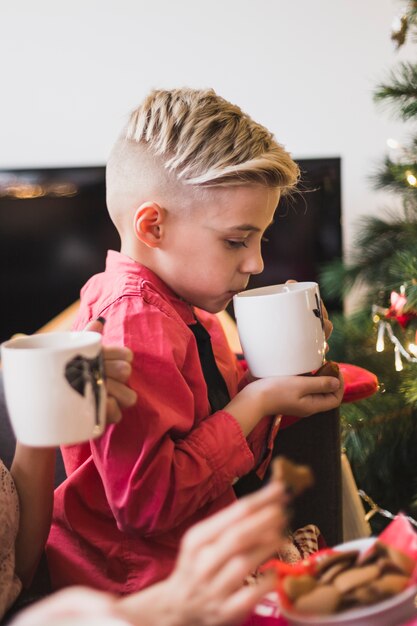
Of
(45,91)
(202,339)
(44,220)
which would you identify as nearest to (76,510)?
(202,339)

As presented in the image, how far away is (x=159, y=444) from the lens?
2.22ft

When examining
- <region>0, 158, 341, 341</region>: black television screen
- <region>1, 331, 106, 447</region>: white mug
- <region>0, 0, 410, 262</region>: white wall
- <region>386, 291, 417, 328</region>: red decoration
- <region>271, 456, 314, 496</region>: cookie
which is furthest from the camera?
<region>0, 0, 410, 262</region>: white wall

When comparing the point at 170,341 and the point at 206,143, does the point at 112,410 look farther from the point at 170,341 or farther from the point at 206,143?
Answer: the point at 206,143

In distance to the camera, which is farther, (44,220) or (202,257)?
(44,220)

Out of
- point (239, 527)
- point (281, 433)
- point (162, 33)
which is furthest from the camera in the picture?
point (162, 33)

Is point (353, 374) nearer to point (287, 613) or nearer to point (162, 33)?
point (287, 613)

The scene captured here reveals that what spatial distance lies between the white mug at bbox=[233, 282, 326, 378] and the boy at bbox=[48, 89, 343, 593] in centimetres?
3

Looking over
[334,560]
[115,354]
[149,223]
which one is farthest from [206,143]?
[334,560]

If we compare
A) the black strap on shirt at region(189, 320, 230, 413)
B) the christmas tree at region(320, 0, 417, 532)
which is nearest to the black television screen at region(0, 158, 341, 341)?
the christmas tree at region(320, 0, 417, 532)

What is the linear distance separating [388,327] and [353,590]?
51.1 inches

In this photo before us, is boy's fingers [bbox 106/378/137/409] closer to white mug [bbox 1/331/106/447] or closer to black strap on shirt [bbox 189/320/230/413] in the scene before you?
white mug [bbox 1/331/106/447]

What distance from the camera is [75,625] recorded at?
1.11 ft

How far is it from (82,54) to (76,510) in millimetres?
1819

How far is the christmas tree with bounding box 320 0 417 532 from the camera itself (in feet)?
5.14
